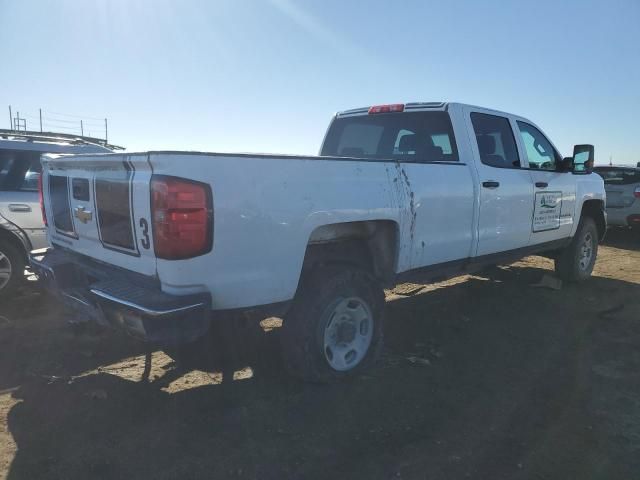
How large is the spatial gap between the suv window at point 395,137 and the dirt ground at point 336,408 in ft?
5.57

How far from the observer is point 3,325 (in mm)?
4582

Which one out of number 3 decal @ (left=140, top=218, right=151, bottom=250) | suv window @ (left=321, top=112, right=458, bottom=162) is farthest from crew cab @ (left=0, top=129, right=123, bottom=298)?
number 3 decal @ (left=140, top=218, right=151, bottom=250)

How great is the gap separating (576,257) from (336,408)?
4.85 meters

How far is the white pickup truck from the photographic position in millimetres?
2643

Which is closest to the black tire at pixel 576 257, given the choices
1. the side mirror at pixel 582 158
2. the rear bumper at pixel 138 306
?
the side mirror at pixel 582 158

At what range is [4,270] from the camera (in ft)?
16.8

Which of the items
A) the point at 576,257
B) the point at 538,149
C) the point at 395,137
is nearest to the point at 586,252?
the point at 576,257

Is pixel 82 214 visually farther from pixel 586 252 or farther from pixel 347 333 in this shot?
pixel 586 252

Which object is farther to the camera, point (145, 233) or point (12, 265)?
point (12, 265)

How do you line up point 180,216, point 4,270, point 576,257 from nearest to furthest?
point 180,216 → point 4,270 → point 576,257

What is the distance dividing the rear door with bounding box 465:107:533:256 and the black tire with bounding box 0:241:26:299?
4663 mm

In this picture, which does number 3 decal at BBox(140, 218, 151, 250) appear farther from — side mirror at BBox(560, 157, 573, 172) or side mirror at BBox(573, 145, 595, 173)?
side mirror at BBox(573, 145, 595, 173)

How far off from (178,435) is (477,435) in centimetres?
Answer: 175

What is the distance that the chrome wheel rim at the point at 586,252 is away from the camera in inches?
267
